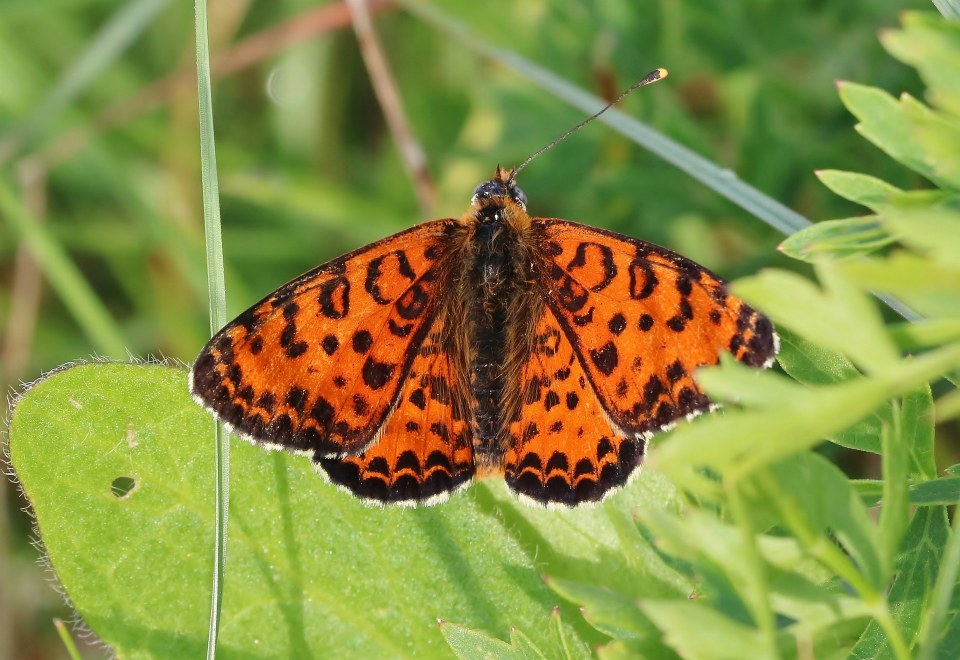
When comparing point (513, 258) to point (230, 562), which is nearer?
point (230, 562)

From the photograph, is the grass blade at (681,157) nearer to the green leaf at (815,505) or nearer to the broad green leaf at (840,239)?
the broad green leaf at (840,239)

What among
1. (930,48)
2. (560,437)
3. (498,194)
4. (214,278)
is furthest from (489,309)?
(930,48)

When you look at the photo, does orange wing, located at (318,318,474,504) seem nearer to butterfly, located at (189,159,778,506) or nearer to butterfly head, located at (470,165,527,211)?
butterfly, located at (189,159,778,506)

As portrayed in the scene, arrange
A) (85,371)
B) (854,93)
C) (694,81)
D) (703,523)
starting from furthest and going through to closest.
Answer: (694,81) < (85,371) < (854,93) < (703,523)

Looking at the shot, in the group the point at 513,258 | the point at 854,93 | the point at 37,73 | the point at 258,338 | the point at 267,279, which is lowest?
the point at 854,93

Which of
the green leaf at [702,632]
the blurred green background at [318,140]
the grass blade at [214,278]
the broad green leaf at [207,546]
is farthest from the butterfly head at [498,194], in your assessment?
the green leaf at [702,632]

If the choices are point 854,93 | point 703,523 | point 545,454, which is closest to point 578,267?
point 545,454

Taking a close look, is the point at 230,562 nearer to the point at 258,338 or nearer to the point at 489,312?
the point at 258,338

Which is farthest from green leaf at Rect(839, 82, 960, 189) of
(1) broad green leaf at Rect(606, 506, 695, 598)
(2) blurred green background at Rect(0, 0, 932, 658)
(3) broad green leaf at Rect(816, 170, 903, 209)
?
(2) blurred green background at Rect(0, 0, 932, 658)
